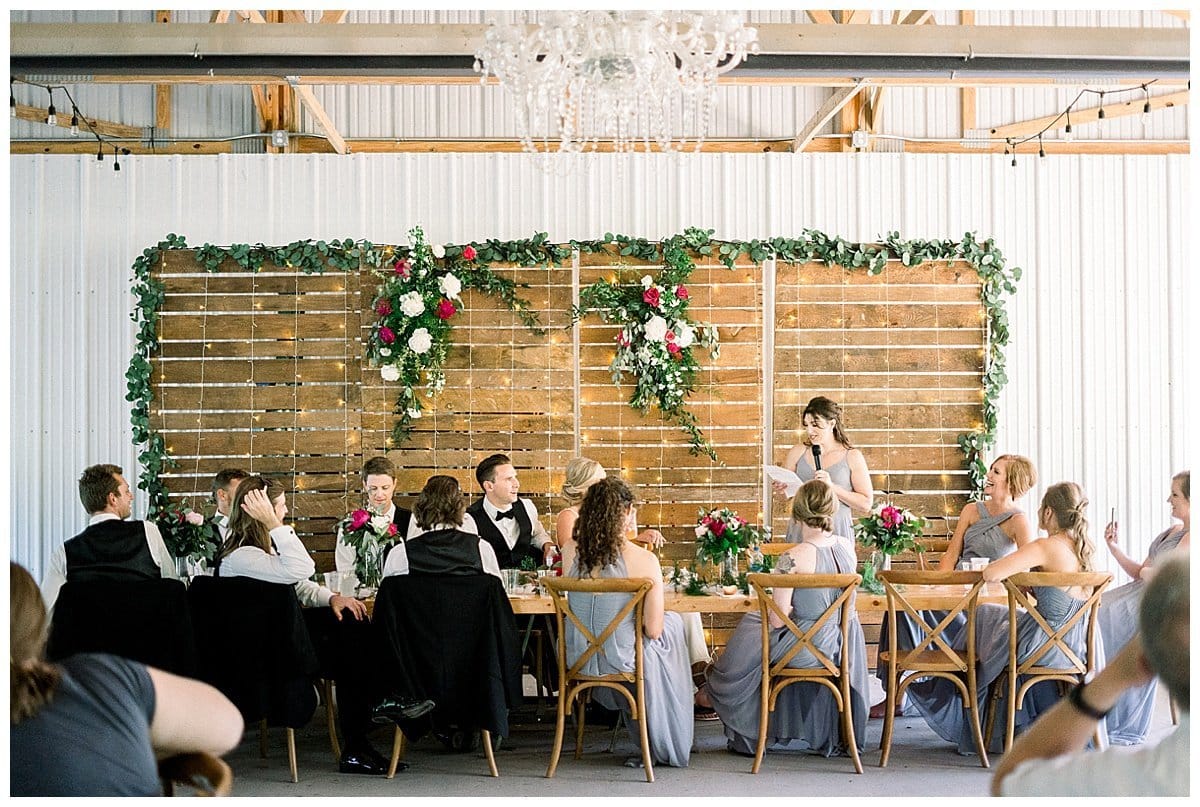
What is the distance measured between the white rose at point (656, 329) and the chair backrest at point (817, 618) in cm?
260

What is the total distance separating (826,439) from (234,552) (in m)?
3.65

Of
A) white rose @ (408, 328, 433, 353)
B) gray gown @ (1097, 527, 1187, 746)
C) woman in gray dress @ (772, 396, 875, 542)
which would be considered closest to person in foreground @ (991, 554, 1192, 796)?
gray gown @ (1097, 527, 1187, 746)

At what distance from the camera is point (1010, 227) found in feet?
26.0

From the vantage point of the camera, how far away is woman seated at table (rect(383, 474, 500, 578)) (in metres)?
5.04

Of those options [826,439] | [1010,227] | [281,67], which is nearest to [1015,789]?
[281,67]

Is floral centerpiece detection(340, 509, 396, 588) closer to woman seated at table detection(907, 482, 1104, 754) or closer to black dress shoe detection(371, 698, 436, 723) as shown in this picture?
black dress shoe detection(371, 698, 436, 723)

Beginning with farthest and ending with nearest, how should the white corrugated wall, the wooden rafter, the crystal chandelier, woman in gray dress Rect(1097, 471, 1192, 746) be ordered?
the white corrugated wall < the wooden rafter < woman in gray dress Rect(1097, 471, 1192, 746) < the crystal chandelier

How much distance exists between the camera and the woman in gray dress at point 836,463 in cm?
704

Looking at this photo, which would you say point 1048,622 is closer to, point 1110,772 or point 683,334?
point 683,334

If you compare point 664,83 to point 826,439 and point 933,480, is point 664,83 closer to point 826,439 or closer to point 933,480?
point 826,439

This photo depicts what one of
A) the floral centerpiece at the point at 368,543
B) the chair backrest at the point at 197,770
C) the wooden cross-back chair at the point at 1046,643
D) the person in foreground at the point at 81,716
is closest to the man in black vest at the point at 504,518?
the floral centerpiece at the point at 368,543

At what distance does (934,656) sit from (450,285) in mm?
3752

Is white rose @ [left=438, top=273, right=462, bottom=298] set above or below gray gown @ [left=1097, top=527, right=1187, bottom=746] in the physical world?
above

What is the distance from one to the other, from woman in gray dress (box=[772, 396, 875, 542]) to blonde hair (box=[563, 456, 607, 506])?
1.38 meters
